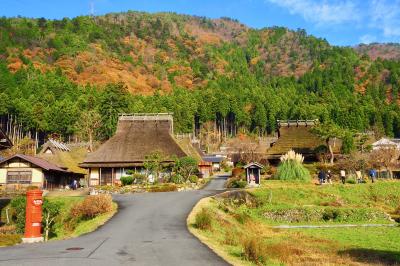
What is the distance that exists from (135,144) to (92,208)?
1099 inches

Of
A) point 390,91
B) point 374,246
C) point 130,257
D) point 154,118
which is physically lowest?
point 374,246

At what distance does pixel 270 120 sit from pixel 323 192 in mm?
74419

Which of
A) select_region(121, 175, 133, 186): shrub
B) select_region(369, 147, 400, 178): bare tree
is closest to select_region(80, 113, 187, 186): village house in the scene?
select_region(121, 175, 133, 186): shrub

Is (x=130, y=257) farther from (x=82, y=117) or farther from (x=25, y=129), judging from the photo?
(x=25, y=129)

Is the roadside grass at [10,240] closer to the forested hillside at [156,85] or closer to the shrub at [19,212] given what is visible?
the shrub at [19,212]

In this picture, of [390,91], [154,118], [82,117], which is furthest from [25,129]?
[390,91]

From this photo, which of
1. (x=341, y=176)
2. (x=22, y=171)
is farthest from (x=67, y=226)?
(x=341, y=176)

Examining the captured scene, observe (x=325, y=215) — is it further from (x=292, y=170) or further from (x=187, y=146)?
(x=187, y=146)

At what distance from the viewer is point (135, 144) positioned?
51.2m

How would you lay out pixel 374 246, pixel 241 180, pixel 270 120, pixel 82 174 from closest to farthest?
pixel 374 246, pixel 241 180, pixel 82 174, pixel 270 120

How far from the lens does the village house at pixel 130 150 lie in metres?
47.9

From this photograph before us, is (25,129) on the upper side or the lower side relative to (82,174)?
upper

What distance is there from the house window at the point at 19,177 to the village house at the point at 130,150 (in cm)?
604

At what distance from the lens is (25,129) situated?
78.3 metres
